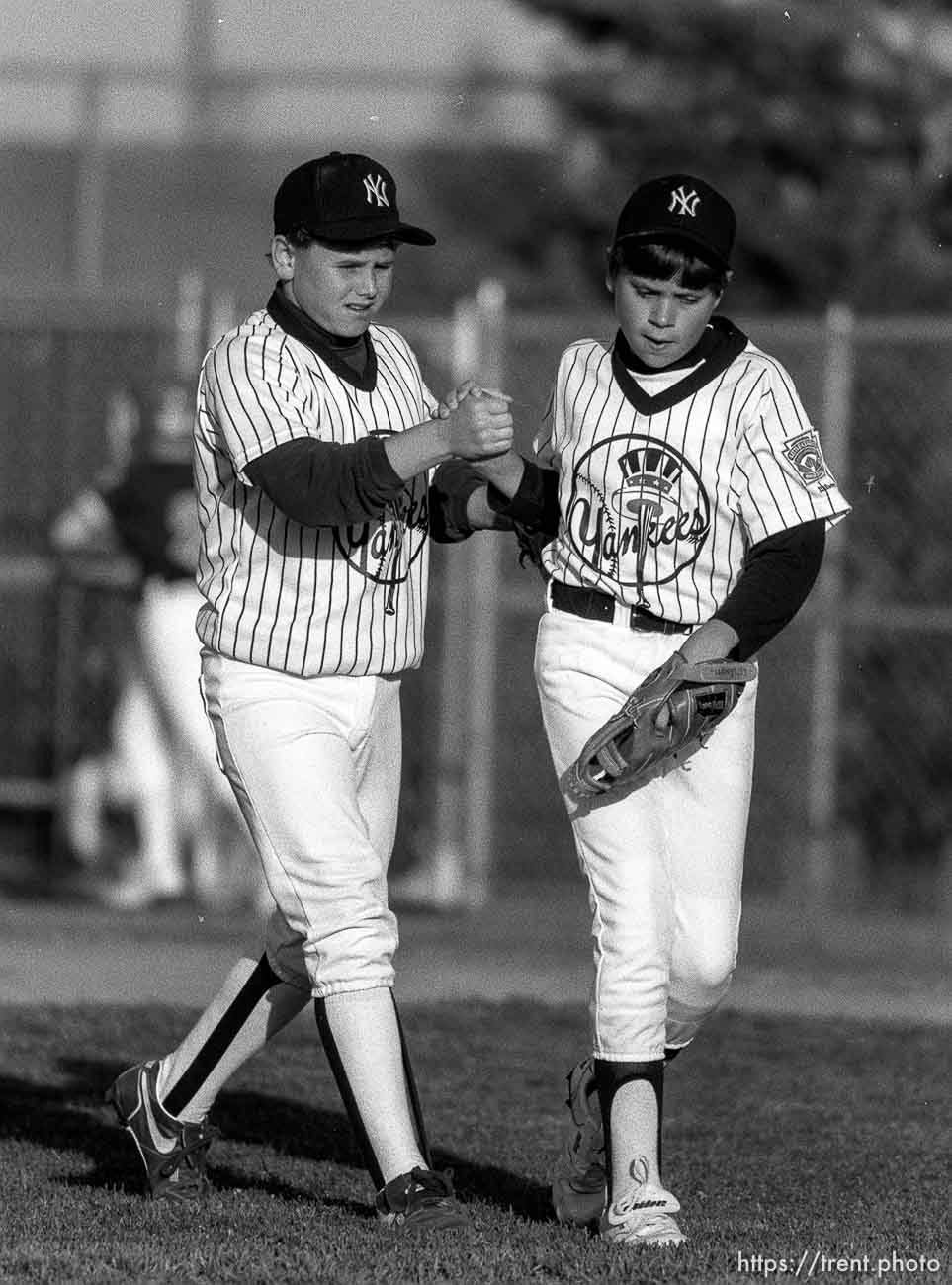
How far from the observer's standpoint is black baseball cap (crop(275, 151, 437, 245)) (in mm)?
4660

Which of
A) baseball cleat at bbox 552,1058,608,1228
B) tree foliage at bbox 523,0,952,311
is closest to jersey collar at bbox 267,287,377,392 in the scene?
baseball cleat at bbox 552,1058,608,1228

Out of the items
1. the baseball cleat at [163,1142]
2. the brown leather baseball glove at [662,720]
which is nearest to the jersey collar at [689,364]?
the brown leather baseball glove at [662,720]

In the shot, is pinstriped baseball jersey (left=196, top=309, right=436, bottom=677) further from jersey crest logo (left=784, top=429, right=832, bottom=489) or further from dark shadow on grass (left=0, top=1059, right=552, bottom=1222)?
dark shadow on grass (left=0, top=1059, right=552, bottom=1222)

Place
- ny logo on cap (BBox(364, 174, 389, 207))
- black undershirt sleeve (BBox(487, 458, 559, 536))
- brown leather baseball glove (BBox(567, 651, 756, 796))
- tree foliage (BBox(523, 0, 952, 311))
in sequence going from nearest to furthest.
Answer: brown leather baseball glove (BBox(567, 651, 756, 796))
ny logo on cap (BBox(364, 174, 389, 207))
black undershirt sleeve (BBox(487, 458, 559, 536))
tree foliage (BBox(523, 0, 952, 311))

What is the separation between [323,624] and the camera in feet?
15.4

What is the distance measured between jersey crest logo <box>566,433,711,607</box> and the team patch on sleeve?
0.19m

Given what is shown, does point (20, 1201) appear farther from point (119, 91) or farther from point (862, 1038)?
point (119, 91)

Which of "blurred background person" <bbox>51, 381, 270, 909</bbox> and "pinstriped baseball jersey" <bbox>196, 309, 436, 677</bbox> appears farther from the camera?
"blurred background person" <bbox>51, 381, 270, 909</bbox>

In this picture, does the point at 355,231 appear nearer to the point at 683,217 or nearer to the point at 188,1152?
the point at 683,217

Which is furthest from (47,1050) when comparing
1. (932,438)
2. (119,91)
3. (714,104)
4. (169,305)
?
(714,104)

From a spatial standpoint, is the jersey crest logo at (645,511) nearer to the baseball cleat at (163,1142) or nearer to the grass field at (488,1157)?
the grass field at (488,1157)

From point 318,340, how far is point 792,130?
43.4ft

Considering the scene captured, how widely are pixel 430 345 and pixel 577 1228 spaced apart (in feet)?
22.0

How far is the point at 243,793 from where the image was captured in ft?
15.5
